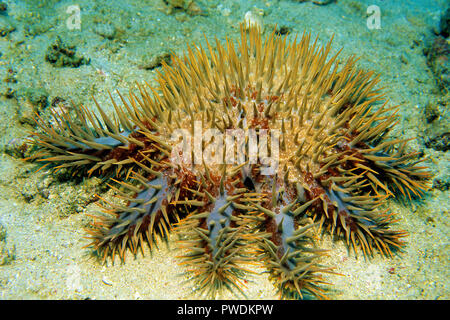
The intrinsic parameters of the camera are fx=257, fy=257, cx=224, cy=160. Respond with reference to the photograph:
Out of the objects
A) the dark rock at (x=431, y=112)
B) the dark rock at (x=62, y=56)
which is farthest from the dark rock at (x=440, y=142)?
the dark rock at (x=62, y=56)

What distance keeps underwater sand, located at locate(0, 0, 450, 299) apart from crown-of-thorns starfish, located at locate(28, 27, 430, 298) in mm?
316

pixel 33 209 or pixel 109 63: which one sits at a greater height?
pixel 109 63

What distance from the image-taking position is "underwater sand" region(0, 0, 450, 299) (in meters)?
3.15

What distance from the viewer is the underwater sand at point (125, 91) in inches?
124

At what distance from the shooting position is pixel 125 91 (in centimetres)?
477

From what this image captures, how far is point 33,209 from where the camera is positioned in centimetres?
368

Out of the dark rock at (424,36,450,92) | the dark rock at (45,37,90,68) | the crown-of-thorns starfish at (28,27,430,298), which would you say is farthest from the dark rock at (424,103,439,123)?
the dark rock at (45,37,90,68)

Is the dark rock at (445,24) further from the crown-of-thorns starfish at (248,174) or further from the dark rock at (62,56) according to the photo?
the dark rock at (62,56)

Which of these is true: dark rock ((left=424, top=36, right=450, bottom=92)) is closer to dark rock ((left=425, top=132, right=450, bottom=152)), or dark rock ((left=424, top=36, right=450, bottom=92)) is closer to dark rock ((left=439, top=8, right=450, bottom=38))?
dark rock ((left=439, top=8, right=450, bottom=38))

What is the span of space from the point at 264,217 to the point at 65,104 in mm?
3861

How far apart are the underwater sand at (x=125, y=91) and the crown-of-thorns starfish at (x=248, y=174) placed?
0.32 metres
